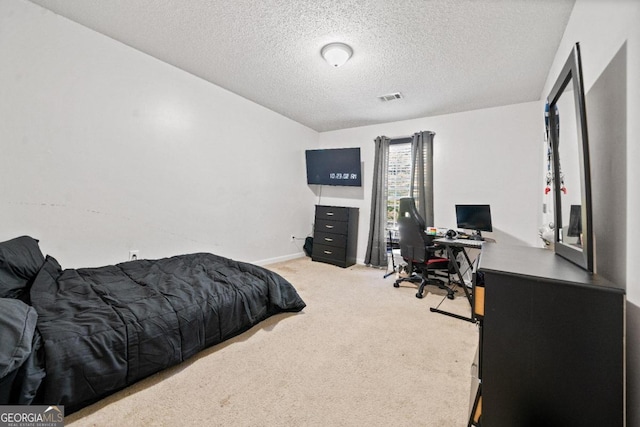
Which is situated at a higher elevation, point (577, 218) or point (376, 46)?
point (376, 46)

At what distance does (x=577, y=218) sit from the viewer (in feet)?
3.72

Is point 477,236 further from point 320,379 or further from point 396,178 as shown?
point 320,379

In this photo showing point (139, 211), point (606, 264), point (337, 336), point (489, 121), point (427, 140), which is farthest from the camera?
point (427, 140)

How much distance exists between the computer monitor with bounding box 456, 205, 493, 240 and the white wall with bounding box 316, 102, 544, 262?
0.33 m

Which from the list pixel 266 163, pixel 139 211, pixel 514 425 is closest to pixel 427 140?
pixel 266 163

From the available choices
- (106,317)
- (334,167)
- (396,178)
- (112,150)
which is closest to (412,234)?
(396,178)

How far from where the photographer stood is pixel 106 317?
1417 mm

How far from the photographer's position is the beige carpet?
4.09 ft

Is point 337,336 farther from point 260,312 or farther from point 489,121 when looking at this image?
point 489,121

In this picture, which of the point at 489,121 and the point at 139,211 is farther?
the point at 489,121

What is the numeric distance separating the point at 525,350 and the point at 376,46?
2465 millimetres

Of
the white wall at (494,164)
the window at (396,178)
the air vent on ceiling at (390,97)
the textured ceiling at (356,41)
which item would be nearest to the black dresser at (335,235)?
the window at (396,178)

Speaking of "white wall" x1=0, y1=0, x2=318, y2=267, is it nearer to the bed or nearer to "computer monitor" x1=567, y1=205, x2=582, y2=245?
the bed

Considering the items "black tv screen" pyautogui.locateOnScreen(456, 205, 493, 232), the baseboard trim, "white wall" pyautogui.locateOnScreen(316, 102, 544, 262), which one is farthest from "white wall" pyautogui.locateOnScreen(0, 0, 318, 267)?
"black tv screen" pyautogui.locateOnScreen(456, 205, 493, 232)
